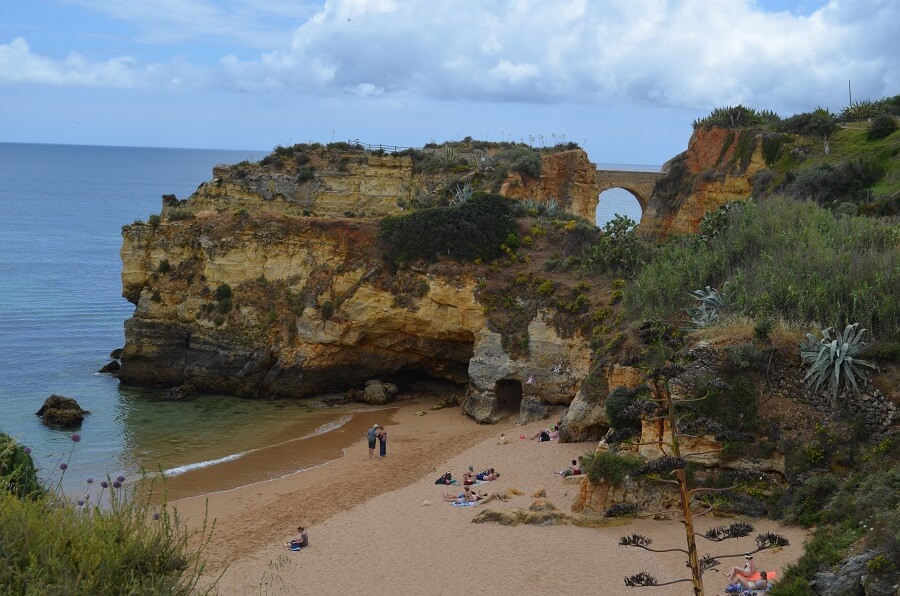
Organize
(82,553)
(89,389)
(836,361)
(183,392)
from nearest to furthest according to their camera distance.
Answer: (82,553) < (836,361) < (183,392) < (89,389)

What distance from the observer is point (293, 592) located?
18250 mm

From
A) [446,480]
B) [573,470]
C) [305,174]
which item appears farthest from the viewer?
[305,174]

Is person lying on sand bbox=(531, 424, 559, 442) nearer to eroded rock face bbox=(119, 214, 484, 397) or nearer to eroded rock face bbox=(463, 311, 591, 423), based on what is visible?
eroded rock face bbox=(463, 311, 591, 423)

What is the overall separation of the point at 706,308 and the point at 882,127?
22771 millimetres

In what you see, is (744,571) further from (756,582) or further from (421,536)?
(421,536)

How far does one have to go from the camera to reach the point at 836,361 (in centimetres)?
1948

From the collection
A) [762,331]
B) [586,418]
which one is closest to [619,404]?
[762,331]

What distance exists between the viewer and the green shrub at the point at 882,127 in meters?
41.7

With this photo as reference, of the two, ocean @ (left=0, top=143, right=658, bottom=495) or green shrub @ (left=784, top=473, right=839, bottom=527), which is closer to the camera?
green shrub @ (left=784, top=473, right=839, bottom=527)

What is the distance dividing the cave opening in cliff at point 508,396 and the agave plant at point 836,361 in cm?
1318

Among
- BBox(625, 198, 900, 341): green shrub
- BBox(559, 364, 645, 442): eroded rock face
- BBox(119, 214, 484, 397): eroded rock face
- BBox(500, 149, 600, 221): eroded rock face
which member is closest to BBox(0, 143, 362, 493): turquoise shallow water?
BBox(119, 214, 484, 397): eroded rock face

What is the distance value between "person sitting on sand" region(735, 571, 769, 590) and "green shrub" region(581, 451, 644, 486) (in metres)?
4.38

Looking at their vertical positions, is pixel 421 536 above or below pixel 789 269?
below

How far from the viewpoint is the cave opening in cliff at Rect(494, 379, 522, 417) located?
106 ft
